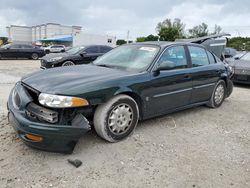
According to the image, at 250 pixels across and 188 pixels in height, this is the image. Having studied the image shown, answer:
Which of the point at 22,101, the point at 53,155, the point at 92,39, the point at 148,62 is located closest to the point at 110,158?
the point at 53,155

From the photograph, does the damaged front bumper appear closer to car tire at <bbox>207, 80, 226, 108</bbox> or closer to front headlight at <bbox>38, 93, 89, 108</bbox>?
front headlight at <bbox>38, 93, 89, 108</bbox>

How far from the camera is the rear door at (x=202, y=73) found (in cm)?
468

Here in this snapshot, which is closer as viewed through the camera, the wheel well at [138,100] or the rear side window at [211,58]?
the wheel well at [138,100]

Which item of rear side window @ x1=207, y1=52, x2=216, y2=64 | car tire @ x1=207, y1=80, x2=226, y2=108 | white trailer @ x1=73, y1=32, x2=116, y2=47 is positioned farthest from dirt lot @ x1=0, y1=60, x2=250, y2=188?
white trailer @ x1=73, y1=32, x2=116, y2=47

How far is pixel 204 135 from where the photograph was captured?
392cm

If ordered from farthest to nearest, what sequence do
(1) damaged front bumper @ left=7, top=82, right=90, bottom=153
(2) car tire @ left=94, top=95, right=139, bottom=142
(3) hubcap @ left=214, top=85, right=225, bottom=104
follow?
(3) hubcap @ left=214, top=85, right=225, bottom=104, (2) car tire @ left=94, top=95, right=139, bottom=142, (1) damaged front bumper @ left=7, top=82, right=90, bottom=153

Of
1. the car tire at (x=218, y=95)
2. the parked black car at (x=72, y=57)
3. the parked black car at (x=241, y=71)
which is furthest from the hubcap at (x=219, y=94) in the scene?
the parked black car at (x=72, y=57)

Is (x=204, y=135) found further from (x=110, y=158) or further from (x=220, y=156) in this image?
(x=110, y=158)

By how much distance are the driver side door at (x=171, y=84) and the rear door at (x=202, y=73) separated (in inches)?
7.4

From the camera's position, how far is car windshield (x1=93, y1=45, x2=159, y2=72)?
3916 mm

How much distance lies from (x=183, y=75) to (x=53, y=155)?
8.40 ft

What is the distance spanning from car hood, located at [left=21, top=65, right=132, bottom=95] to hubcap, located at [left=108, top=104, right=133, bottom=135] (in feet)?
1.42

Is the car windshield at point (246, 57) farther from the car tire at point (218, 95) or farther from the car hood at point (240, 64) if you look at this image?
the car tire at point (218, 95)

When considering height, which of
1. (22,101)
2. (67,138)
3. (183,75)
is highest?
(183,75)
